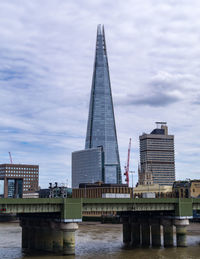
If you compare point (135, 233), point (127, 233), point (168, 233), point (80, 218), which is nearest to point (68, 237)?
point (80, 218)

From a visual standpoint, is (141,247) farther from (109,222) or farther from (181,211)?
(109,222)

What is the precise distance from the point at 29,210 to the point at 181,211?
3183cm

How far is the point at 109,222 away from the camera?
630ft

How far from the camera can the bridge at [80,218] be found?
73375 mm

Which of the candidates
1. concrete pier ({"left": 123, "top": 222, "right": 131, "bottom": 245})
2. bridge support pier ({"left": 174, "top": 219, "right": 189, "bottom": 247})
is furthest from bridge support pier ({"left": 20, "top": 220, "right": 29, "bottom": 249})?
bridge support pier ({"left": 174, "top": 219, "right": 189, "bottom": 247})

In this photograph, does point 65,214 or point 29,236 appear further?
point 29,236

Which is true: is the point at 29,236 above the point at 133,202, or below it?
below

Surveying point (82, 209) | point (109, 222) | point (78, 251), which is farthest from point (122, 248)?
point (109, 222)

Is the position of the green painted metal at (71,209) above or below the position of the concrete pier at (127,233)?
above

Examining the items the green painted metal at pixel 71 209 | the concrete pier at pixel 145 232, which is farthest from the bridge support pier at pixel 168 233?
the green painted metal at pixel 71 209

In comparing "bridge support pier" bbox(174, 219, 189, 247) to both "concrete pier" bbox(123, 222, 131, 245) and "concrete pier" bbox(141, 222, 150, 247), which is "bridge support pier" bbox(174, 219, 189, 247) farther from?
"concrete pier" bbox(123, 222, 131, 245)

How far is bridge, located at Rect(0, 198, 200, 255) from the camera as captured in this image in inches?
2889

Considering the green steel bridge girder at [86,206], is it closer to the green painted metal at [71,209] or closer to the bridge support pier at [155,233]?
the green painted metal at [71,209]

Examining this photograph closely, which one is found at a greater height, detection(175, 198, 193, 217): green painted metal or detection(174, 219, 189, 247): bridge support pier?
detection(175, 198, 193, 217): green painted metal
